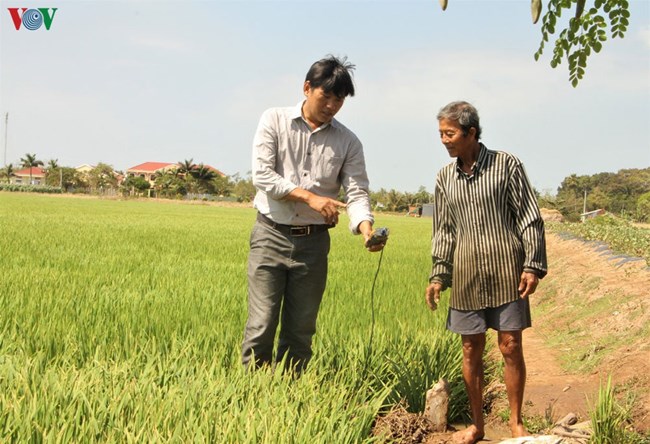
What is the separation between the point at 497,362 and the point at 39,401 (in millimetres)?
2737

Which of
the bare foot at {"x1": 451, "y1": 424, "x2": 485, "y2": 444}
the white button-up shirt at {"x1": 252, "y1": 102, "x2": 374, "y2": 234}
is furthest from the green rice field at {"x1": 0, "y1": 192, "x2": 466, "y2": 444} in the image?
the white button-up shirt at {"x1": 252, "y1": 102, "x2": 374, "y2": 234}

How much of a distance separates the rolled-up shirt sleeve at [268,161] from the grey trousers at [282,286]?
0.23m

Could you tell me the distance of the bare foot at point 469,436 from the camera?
272 cm

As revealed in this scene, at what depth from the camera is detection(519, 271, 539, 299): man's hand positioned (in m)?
2.65

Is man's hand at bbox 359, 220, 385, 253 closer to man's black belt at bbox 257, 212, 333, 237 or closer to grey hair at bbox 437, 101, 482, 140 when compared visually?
man's black belt at bbox 257, 212, 333, 237

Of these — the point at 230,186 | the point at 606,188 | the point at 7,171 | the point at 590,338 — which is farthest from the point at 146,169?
the point at 590,338

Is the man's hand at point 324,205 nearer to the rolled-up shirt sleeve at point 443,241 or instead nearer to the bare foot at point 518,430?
the rolled-up shirt sleeve at point 443,241

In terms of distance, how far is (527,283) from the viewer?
266 cm

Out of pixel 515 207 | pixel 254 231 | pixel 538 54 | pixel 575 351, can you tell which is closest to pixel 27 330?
pixel 254 231

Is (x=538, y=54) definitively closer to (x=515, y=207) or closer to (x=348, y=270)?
(x=515, y=207)

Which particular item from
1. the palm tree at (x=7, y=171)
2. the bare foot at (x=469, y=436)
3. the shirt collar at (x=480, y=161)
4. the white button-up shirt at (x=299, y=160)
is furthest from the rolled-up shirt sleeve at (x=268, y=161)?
the palm tree at (x=7, y=171)

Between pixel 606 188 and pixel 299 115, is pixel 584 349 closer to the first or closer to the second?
pixel 299 115

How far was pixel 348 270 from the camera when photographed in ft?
26.0

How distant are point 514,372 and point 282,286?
1.04 m
